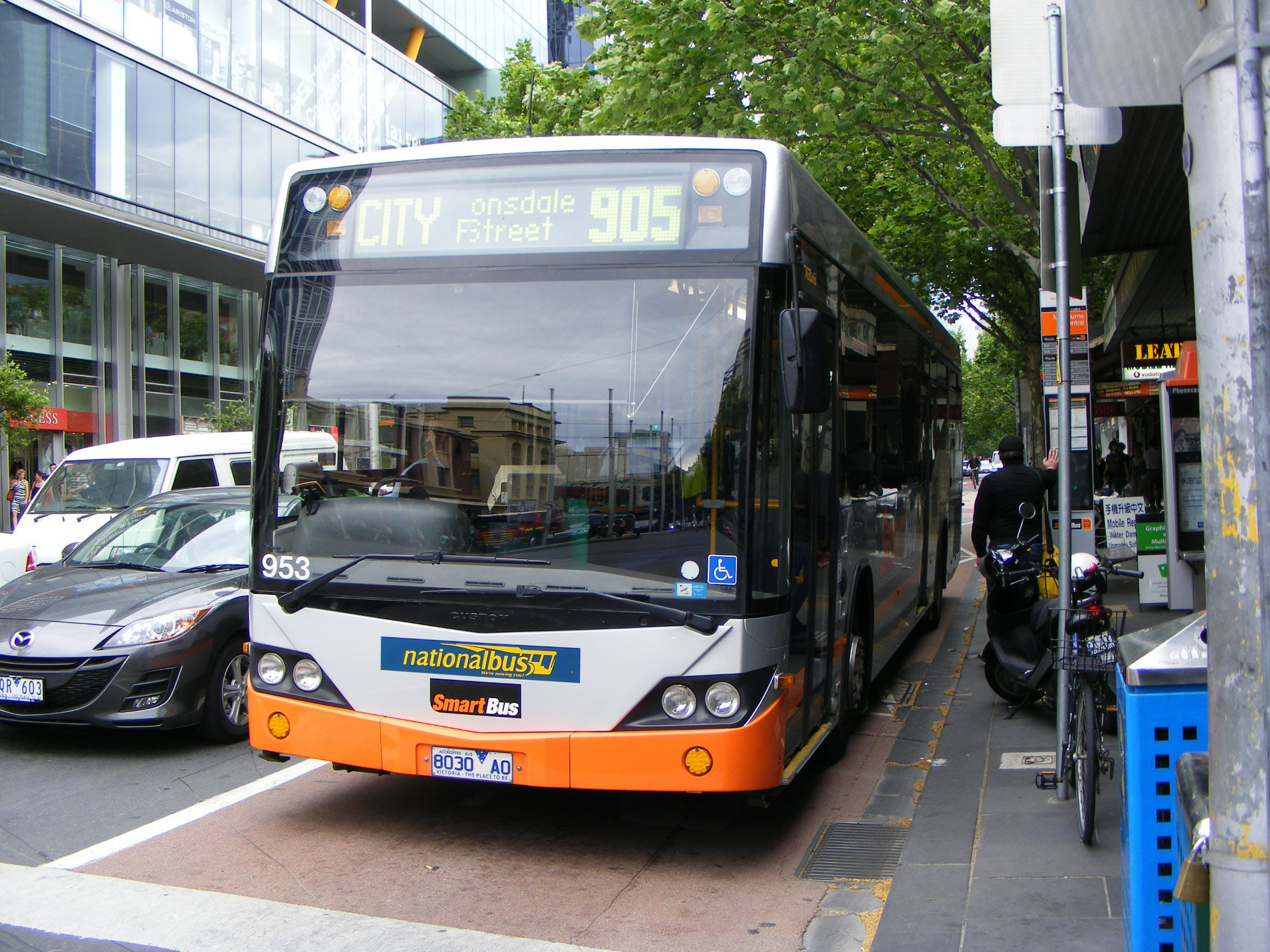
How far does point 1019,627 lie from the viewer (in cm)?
785

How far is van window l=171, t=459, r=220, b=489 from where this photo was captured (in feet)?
43.9

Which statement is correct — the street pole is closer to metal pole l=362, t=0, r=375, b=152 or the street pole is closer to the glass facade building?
the glass facade building

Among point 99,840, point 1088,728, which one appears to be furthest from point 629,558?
point 99,840

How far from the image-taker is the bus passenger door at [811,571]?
5.28m

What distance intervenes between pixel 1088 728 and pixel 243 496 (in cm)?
624

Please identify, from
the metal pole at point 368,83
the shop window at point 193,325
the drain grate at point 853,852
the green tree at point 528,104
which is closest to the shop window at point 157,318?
the shop window at point 193,325

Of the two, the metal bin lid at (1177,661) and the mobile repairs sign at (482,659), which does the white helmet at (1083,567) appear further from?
the metal bin lid at (1177,661)

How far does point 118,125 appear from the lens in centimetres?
2784

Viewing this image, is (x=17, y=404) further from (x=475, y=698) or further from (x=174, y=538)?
(x=475, y=698)

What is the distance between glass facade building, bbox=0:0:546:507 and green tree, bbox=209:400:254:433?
919 mm

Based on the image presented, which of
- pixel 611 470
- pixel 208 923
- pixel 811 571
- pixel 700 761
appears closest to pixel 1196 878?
pixel 700 761

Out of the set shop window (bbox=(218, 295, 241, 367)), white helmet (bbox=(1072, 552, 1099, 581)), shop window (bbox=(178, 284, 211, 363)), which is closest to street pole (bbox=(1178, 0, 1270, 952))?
white helmet (bbox=(1072, 552, 1099, 581))

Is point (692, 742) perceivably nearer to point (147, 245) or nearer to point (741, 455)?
point (741, 455)

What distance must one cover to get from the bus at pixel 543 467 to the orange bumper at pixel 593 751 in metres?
0.01
